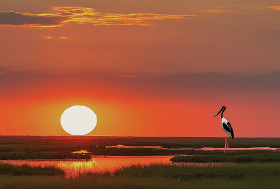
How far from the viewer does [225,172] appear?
27703mm

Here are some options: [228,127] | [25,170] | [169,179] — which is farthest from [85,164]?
[169,179]

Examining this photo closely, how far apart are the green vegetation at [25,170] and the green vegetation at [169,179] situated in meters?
3.56

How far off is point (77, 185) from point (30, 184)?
2.08 meters

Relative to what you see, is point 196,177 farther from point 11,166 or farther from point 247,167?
point 11,166

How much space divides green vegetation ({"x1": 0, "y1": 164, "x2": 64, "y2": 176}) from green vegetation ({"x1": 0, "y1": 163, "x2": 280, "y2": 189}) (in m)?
3.56

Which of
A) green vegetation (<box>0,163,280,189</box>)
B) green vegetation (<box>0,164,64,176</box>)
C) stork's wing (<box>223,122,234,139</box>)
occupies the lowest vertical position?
green vegetation (<box>0,163,280,189</box>)

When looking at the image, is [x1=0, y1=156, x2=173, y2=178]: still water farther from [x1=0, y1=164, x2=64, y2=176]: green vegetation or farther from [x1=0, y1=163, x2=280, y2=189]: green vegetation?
[x1=0, y1=163, x2=280, y2=189]: green vegetation

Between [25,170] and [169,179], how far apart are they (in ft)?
29.9

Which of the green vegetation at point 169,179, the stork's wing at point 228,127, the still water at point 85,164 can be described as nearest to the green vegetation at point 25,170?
the still water at point 85,164

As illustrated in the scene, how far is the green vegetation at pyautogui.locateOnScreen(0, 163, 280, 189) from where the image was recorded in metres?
22.2

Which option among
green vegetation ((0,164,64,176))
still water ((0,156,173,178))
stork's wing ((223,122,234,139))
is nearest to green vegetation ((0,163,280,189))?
still water ((0,156,173,178))

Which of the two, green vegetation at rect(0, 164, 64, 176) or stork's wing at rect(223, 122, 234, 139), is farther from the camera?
stork's wing at rect(223, 122, 234, 139)

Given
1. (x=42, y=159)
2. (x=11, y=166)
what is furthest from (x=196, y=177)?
(x=42, y=159)

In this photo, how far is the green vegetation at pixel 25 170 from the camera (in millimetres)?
29578
